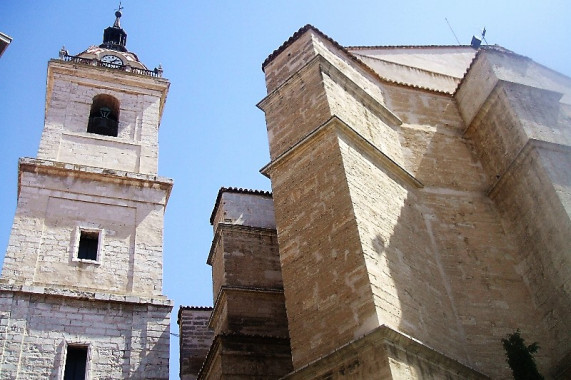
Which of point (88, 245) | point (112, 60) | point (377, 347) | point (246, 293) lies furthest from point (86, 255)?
point (377, 347)

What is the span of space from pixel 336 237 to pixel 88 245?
5551 mm

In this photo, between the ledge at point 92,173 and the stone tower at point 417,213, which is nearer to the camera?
the stone tower at point 417,213

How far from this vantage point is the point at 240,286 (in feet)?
30.1

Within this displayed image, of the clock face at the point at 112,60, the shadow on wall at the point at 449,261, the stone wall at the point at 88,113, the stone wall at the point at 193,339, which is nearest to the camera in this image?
the shadow on wall at the point at 449,261

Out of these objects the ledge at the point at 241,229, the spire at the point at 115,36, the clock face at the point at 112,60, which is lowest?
the ledge at the point at 241,229

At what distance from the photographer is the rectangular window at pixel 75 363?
28.7 feet

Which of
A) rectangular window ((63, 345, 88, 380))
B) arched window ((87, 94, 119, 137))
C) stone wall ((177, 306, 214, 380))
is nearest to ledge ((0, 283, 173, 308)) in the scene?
rectangular window ((63, 345, 88, 380))

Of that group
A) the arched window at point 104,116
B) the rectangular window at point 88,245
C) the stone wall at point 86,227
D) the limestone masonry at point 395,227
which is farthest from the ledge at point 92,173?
the arched window at point 104,116

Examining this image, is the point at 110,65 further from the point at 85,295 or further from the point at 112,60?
the point at 85,295

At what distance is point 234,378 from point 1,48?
5030 millimetres

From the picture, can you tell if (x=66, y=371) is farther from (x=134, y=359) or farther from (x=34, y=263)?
(x=34, y=263)

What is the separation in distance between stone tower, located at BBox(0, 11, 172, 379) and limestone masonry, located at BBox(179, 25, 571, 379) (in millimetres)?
1159

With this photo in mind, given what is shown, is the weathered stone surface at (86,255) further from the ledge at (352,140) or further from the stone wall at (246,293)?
the ledge at (352,140)

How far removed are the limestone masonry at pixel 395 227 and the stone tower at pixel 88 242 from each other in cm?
116
